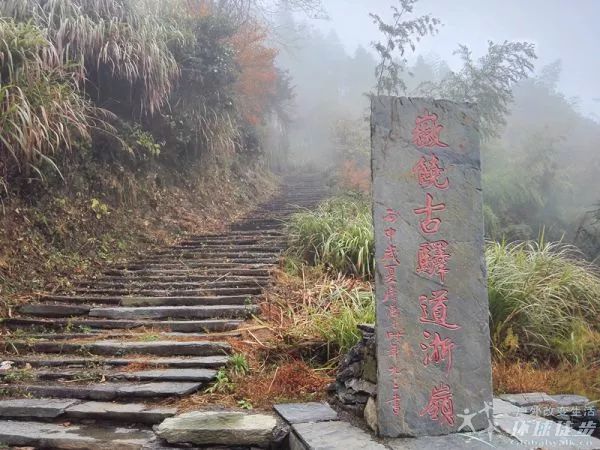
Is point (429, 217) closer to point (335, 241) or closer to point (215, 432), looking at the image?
point (215, 432)

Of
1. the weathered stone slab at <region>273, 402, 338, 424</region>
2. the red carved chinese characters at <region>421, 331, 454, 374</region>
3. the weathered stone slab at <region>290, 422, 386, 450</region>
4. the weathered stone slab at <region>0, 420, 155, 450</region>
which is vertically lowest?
the weathered stone slab at <region>0, 420, 155, 450</region>

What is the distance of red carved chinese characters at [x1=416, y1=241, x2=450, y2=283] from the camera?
2.51 metres

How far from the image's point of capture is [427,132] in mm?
2613

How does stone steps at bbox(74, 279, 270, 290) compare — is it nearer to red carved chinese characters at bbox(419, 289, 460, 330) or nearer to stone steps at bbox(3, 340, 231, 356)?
stone steps at bbox(3, 340, 231, 356)

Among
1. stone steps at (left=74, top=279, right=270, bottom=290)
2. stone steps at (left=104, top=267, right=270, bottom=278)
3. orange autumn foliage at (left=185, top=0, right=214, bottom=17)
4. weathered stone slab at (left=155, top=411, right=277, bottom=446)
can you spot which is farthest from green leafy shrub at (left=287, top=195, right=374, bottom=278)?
orange autumn foliage at (left=185, top=0, right=214, bottom=17)

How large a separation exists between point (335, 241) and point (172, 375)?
2860 mm

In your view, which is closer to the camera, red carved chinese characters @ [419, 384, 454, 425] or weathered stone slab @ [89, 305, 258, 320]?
red carved chinese characters @ [419, 384, 454, 425]

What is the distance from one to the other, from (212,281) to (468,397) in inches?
136

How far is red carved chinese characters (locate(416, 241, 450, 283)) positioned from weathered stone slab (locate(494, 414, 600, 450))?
0.87m

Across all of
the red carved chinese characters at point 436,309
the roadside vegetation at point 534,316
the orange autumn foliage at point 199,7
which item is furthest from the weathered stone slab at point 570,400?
the orange autumn foliage at point 199,7

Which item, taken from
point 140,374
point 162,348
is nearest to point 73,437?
point 140,374

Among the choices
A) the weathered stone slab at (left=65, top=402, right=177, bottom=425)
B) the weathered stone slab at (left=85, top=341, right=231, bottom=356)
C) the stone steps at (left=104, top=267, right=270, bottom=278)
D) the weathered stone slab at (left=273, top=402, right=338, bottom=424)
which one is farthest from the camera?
the stone steps at (left=104, top=267, right=270, bottom=278)

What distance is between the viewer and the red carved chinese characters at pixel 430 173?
258 cm

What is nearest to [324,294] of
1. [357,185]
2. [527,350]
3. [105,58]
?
[527,350]
